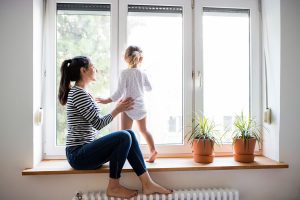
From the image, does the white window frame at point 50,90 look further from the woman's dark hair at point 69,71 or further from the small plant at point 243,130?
the small plant at point 243,130

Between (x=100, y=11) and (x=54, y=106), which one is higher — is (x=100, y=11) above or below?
above

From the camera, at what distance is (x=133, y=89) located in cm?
221

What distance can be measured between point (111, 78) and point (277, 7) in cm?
148

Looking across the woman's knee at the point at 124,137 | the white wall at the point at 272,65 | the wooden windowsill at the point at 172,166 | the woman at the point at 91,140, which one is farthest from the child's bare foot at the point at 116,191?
the white wall at the point at 272,65

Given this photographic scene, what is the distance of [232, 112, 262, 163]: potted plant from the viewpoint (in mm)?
2236

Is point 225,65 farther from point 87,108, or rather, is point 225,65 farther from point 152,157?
point 87,108

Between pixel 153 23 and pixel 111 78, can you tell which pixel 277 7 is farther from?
pixel 111 78

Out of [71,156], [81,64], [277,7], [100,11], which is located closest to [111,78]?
[81,64]

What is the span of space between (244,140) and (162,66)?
0.92 metres

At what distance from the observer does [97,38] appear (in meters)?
2.40

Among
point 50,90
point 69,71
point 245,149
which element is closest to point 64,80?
point 69,71

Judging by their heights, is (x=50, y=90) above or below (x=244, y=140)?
above

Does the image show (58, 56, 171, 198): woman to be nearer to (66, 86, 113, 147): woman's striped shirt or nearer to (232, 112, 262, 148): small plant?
(66, 86, 113, 147): woman's striped shirt

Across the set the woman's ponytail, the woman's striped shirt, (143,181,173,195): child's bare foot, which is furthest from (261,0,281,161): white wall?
the woman's ponytail
